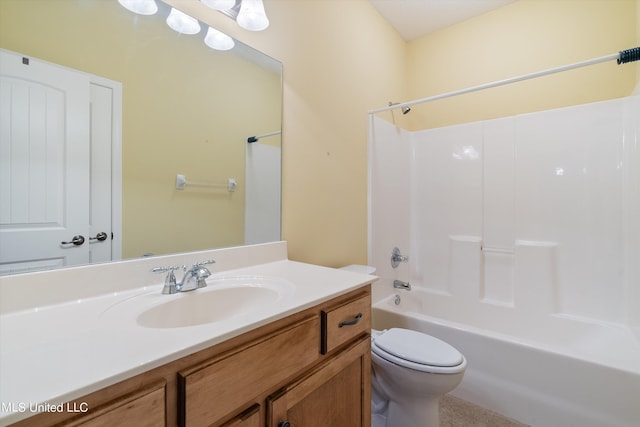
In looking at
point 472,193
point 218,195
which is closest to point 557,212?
point 472,193

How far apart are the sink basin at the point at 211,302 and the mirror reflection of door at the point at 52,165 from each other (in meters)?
0.25

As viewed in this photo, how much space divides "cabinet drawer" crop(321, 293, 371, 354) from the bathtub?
863 mm

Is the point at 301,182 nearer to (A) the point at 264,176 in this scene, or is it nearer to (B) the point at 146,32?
(A) the point at 264,176

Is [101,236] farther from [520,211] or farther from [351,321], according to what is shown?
[520,211]

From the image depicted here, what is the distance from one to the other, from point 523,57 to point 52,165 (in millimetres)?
2806

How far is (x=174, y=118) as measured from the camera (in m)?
1.06

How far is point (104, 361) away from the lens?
18.5 inches

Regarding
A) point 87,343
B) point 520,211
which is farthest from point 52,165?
point 520,211

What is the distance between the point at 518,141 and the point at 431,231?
906 mm

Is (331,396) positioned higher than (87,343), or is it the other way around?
(87,343)

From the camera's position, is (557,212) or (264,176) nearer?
(264,176)

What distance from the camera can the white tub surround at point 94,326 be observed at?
0.42 metres

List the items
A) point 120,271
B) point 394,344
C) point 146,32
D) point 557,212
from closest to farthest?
point 120,271 → point 146,32 → point 394,344 → point 557,212

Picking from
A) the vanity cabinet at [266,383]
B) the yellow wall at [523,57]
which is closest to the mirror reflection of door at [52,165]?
the vanity cabinet at [266,383]
